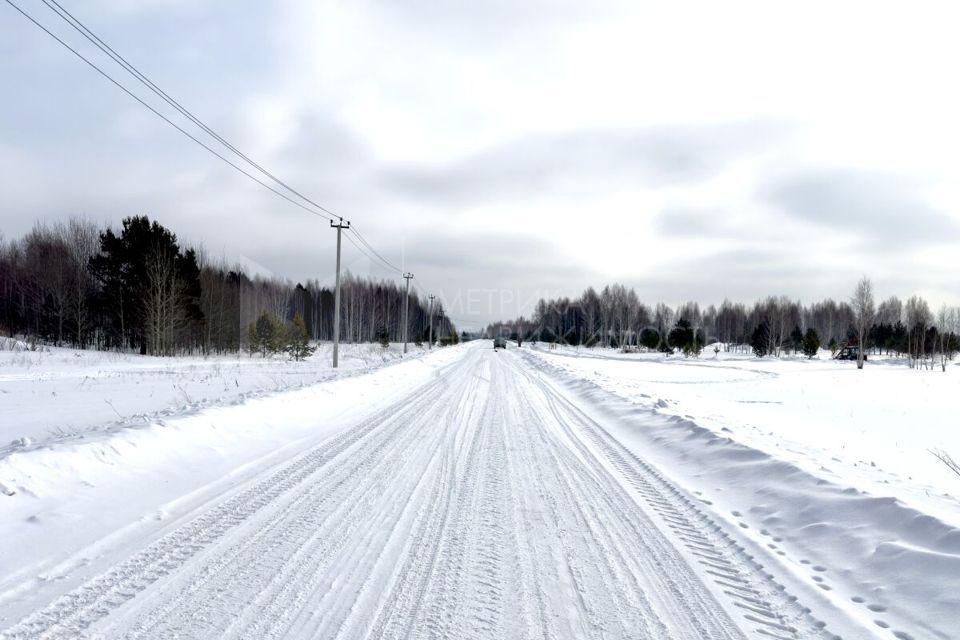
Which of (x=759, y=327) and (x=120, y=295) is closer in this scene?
(x=120, y=295)

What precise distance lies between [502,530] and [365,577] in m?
1.35

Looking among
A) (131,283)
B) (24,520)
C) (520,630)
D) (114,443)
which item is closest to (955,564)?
(520,630)

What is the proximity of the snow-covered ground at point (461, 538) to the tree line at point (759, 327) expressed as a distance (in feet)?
153

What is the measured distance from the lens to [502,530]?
4.31 m

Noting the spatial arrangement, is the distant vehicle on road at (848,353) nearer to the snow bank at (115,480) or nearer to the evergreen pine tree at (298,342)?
the evergreen pine tree at (298,342)

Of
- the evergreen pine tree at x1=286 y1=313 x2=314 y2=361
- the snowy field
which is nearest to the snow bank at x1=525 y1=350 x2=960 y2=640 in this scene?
the snowy field

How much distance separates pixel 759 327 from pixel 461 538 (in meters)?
69.0

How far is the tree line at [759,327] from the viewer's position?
57.6 meters

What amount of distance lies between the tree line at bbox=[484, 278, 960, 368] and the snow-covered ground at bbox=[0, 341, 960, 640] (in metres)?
46.6

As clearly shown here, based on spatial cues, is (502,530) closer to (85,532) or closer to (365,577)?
(365,577)

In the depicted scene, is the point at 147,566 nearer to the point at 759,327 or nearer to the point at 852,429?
the point at 852,429

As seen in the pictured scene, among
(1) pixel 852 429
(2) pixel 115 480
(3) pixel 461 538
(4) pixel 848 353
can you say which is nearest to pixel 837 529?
(3) pixel 461 538

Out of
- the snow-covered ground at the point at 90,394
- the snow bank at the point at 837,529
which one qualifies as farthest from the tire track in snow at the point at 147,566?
the snow bank at the point at 837,529

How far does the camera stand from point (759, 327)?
6350cm
